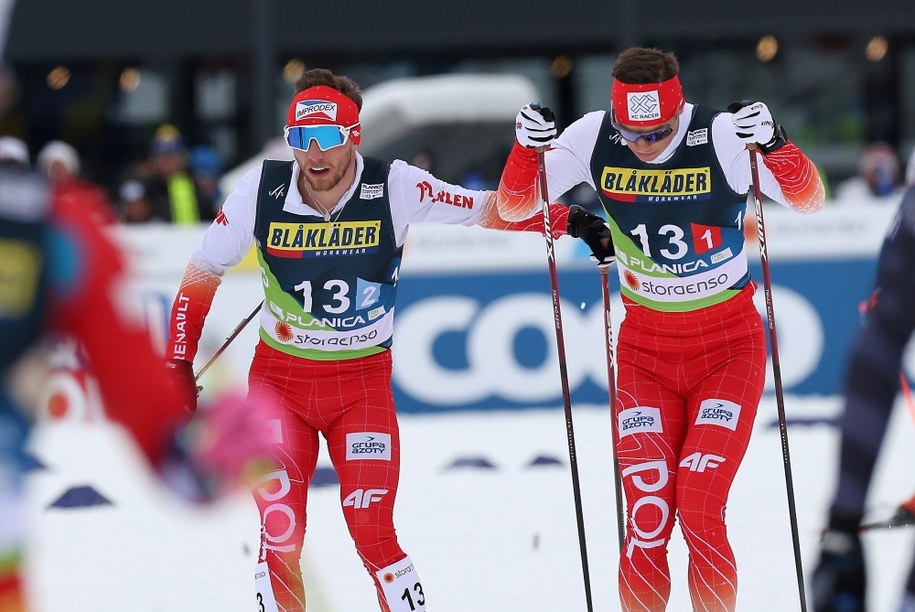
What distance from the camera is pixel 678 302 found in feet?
18.3

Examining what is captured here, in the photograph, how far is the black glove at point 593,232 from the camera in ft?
19.0

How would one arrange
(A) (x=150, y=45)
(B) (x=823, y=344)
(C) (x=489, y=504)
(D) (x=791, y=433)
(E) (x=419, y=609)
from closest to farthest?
(E) (x=419, y=609) → (C) (x=489, y=504) → (D) (x=791, y=433) → (B) (x=823, y=344) → (A) (x=150, y=45)

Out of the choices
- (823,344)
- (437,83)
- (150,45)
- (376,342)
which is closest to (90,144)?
(150,45)

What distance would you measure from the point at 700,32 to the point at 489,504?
1397 centimetres

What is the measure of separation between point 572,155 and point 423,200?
66cm

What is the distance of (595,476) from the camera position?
978 centimetres

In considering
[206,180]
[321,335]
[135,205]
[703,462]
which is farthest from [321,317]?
[206,180]

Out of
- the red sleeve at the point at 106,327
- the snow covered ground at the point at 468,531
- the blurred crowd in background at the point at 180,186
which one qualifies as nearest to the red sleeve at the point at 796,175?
the snow covered ground at the point at 468,531

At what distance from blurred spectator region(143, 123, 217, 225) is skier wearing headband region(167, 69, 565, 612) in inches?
344

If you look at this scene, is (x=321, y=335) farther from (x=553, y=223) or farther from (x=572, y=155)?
(x=572, y=155)

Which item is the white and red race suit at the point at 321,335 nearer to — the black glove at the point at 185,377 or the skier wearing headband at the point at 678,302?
the black glove at the point at 185,377

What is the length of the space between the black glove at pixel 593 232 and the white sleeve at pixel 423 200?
1.26 ft

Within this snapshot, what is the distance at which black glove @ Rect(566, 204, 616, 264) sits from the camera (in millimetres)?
5789

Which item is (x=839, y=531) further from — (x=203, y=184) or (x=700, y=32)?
(x=700, y=32)
